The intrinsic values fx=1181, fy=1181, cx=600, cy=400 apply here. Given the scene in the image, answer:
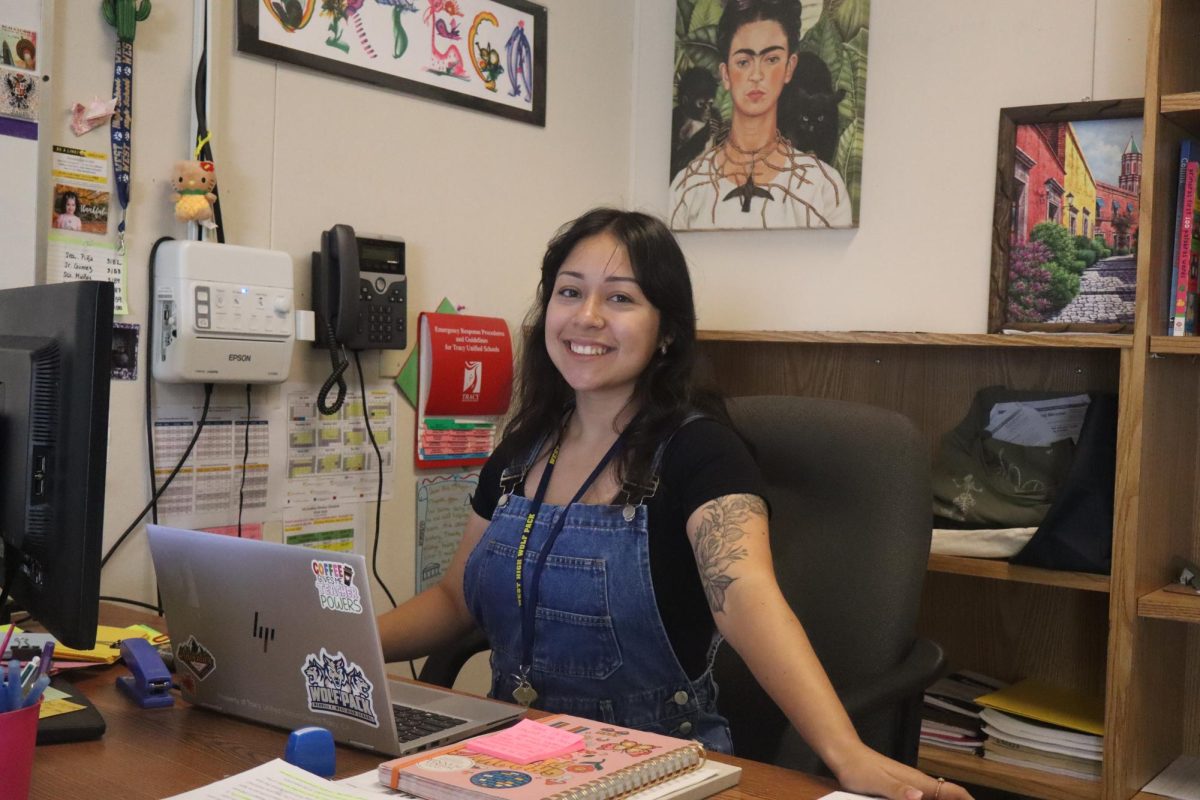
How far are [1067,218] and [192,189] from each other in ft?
5.48

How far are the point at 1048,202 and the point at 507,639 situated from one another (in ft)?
4.84

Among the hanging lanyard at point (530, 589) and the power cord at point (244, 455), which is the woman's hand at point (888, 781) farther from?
the power cord at point (244, 455)

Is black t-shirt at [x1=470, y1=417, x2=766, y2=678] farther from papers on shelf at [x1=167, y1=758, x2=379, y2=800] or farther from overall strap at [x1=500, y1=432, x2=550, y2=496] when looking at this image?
papers on shelf at [x1=167, y1=758, x2=379, y2=800]

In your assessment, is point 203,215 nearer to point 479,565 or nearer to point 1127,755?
point 479,565

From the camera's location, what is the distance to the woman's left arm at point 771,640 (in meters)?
1.19

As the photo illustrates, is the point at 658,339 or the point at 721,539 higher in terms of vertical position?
the point at 658,339

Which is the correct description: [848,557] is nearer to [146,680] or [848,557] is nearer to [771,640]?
[771,640]

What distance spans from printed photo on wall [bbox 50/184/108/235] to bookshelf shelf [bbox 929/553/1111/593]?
1.61 m

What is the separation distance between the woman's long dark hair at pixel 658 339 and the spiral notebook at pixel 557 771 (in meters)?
0.63

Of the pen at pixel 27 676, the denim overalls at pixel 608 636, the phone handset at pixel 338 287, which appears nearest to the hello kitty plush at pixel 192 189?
the phone handset at pixel 338 287

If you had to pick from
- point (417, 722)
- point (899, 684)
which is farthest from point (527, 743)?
point (899, 684)

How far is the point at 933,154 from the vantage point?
2.57 meters

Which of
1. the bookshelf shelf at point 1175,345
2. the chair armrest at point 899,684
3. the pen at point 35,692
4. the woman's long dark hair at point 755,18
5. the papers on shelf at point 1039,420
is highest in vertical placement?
the woman's long dark hair at point 755,18

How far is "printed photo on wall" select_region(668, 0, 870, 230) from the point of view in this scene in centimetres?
264
